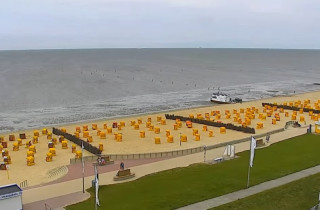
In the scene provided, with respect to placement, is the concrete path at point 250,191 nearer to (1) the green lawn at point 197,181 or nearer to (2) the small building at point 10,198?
(1) the green lawn at point 197,181

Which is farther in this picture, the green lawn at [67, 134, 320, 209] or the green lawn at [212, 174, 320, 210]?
the green lawn at [67, 134, 320, 209]

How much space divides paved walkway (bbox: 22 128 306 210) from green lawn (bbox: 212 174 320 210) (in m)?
9.42

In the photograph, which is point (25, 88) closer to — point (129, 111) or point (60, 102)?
point (60, 102)

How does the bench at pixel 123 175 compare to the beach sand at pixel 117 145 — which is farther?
the beach sand at pixel 117 145

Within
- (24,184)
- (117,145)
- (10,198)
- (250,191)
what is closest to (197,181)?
(250,191)

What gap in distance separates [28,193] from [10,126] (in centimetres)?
3588

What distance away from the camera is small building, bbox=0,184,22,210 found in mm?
19984

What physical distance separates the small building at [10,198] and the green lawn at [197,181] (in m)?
2.72

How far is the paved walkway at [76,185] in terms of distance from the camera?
23.1 m

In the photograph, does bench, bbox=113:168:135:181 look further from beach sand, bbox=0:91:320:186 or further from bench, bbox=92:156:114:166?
beach sand, bbox=0:91:320:186

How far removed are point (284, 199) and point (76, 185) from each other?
13.5 m

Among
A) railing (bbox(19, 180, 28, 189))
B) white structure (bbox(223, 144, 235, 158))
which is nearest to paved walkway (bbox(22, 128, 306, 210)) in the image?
railing (bbox(19, 180, 28, 189))

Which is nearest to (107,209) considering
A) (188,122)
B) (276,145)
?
(276,145)

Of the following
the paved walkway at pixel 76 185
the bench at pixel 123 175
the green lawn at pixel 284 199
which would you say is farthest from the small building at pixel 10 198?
the green lawn at pixel 284 199
